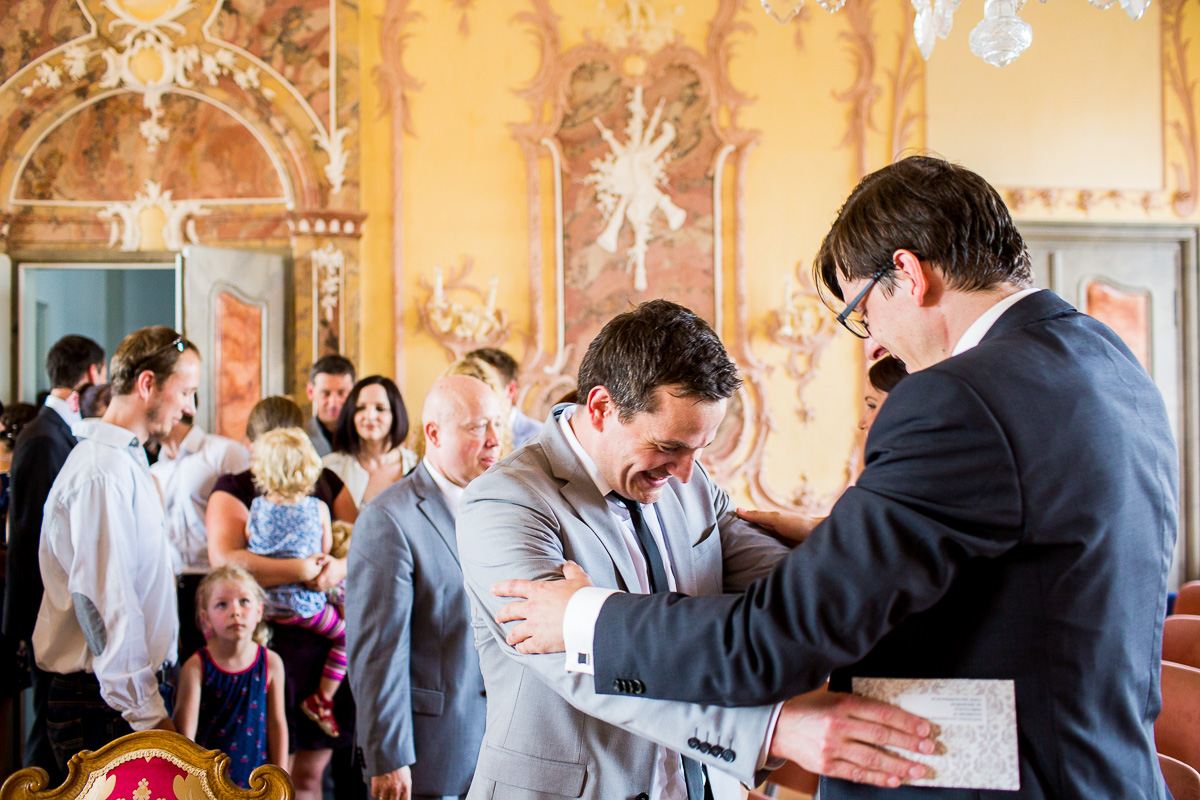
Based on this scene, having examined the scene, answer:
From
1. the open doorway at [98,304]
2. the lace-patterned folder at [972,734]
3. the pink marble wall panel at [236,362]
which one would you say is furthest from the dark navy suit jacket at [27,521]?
the open doorway at [98,304]

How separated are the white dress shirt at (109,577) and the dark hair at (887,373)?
7.66 feet

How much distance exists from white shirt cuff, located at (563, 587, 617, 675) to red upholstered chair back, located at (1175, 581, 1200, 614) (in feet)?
11.2

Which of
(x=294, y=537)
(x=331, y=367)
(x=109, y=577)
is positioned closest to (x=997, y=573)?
(x=109, y=577)

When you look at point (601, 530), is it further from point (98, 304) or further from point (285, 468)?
point (98, 304)

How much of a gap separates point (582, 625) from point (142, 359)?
89.1 inches

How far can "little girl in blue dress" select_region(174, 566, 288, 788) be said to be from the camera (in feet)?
9.89

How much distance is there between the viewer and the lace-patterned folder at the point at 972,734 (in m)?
1.09

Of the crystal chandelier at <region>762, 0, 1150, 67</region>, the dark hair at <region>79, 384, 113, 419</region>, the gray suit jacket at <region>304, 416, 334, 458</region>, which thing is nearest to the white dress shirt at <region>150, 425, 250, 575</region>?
the gray suit jacket at <region>304, 416, 334, 458</region>

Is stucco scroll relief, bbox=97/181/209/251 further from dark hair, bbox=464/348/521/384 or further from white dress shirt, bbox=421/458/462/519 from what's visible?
white dress shirt, bbox=421/458/462/519

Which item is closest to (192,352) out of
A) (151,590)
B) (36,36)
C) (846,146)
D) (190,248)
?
(151,590)

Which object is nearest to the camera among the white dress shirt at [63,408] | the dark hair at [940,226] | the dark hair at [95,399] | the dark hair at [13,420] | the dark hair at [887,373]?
the dark hair at [940,226]

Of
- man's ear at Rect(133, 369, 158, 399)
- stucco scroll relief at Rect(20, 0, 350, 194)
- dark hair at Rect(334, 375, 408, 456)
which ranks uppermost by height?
stucco scroll relief at Rect(20, 0, 350, 194)

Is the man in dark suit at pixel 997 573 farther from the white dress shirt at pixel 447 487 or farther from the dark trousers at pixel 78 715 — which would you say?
the dark trousers at pixel 78 715

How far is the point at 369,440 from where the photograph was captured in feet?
13.6
